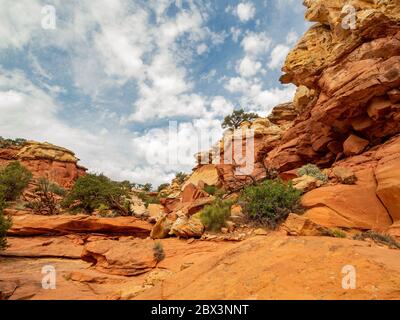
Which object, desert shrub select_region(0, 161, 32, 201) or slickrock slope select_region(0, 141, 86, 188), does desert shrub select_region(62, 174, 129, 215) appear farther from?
slickrock slope select_region(0, 141, 86, 188)

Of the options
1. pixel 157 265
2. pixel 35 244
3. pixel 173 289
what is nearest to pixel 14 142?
pixel 35 244

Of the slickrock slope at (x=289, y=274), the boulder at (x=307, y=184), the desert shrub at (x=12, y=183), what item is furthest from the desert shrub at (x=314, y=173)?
the desert shrub at (x=12, y=183)

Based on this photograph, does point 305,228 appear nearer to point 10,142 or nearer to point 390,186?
point 390,186

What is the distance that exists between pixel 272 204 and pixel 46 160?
42183 millimetres

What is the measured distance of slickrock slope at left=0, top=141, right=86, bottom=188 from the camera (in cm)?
4066

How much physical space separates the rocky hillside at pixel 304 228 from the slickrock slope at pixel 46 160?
98.4 feet

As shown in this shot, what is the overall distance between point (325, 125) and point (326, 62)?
3.68 metres

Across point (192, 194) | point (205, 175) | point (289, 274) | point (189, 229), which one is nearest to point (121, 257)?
point (189, 229)

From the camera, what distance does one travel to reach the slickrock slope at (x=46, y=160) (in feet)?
133

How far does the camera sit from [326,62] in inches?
614

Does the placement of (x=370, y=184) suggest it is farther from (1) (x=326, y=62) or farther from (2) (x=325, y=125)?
(1) (x=326, y=62)

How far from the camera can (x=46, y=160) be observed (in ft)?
139

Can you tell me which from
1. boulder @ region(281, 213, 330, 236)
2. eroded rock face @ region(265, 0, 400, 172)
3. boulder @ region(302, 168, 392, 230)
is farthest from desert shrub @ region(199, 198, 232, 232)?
eroded rock face @ region(265, 0, 400, 172)

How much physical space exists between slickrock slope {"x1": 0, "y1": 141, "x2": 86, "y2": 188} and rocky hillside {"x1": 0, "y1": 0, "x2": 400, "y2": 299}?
3000 centimetres
